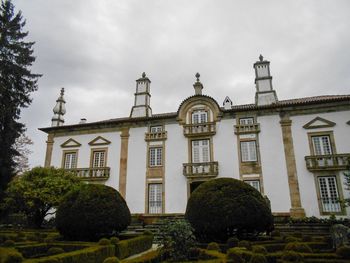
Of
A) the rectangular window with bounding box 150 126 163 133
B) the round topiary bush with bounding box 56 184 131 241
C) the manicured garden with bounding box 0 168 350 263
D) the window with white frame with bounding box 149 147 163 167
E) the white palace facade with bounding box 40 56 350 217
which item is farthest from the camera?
the rectangular window with bounding box 150 126 163 133

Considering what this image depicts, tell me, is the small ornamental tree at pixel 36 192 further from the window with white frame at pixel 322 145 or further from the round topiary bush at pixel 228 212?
the window with white frame at pixel 322 145

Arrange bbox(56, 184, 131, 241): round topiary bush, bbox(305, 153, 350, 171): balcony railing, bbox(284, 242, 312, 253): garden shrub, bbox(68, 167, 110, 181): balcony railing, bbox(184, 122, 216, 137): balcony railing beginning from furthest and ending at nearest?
bbox(68, 167, 110, 181): balcony railing < bbox(184, 122, 216, 137): balcony railing < bbox(305, 153, 350, 171): balcony railing < bbox(56, 184, 131, 241): round topiary bush < bbox(284, 242, 312, 253): garden shrub

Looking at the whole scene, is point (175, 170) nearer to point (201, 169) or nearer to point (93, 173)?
point (201, 169)

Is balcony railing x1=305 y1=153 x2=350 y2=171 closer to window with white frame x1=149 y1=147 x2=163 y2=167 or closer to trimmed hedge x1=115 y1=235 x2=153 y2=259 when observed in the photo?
window with white frame x1=149 y1=147 x2=163 y2=167

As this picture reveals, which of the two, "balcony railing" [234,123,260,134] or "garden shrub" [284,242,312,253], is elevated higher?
"balcony railing" [234,123,260,134]

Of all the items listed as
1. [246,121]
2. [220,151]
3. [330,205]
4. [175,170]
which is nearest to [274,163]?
[246,121]

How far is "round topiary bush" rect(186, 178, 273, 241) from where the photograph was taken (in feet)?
34.0

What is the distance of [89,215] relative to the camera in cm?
1132

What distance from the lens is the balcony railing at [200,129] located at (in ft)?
64.7

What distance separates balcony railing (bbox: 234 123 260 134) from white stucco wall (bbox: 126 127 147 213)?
23.5 feet

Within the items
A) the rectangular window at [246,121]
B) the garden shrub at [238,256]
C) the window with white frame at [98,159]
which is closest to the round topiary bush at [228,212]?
the garden shrub at [238,256]

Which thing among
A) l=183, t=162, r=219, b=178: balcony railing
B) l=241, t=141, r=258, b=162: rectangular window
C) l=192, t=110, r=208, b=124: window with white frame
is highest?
l=192, t=110, r=208, b=124: window with white frame

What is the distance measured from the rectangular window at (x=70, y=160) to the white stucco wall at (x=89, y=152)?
16.2 inches

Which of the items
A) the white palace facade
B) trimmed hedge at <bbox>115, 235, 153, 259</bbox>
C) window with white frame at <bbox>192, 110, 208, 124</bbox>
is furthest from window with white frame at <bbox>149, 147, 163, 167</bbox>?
trimmed hedge at <bbox>115, 235, 153, 259</bbox>
